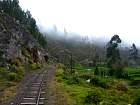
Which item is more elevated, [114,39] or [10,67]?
[114,39]

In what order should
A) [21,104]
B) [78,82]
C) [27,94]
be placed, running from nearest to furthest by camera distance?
[21,104]
[27,94]
[78,82]

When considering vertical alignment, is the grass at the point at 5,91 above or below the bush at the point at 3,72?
below

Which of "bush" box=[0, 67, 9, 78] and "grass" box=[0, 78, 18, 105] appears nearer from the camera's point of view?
"grass" box=[0, 78, 18, 105]

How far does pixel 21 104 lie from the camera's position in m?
36.9

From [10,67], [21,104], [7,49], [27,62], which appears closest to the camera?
[21,104]

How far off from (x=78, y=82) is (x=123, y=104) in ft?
74.3

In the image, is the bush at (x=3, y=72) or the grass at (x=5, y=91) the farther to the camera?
the bush at (x=3, y=72)

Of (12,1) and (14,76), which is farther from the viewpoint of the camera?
(12,1)

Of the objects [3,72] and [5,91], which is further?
[3,72]

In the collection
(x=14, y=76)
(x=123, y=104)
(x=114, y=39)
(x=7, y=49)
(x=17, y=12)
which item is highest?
(x=17, y=12)

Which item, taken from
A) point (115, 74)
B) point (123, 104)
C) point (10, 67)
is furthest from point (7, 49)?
point (123, 104)

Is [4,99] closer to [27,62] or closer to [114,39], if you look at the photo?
[27,62]

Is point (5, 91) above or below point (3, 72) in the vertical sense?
below

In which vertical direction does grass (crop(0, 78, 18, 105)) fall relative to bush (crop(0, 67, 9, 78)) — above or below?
below
